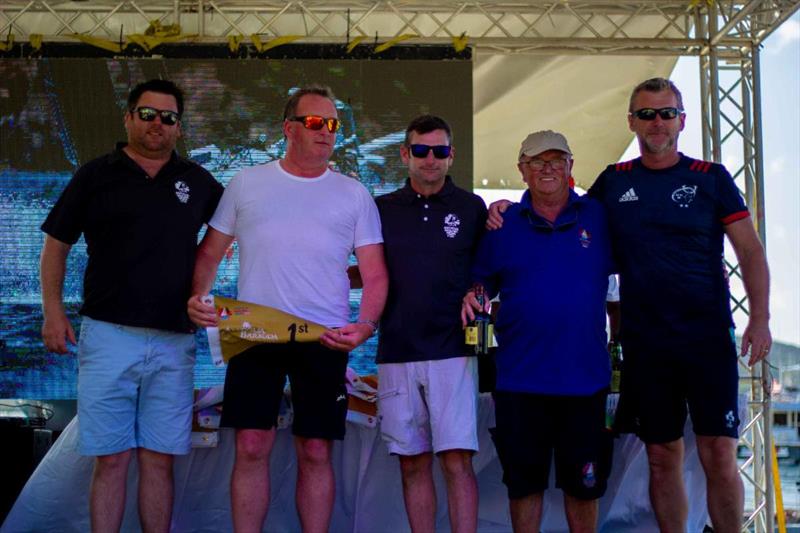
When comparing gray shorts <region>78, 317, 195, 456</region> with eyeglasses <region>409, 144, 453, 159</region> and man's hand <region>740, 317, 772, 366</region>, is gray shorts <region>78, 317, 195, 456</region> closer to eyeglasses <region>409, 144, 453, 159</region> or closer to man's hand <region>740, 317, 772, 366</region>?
eyeglasses <region>409, 144, 453, 159</region>

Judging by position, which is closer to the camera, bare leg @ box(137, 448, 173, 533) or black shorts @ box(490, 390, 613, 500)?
black shorts @ box(490, 390, 613, 500)

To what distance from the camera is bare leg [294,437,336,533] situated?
3.57 m

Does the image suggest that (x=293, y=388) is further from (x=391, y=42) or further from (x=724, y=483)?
(x=391, y=42)

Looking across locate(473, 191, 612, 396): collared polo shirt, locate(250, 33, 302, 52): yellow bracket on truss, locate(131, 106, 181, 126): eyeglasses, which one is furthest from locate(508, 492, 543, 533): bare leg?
locate(250, 33, 302, 52): yellow bracket on truss

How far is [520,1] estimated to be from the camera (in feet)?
22.2

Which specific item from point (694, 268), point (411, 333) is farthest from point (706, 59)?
point (411, 333)

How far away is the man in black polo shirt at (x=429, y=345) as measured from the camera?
371cm

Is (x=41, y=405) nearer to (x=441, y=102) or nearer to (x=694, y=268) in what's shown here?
(x=441, y=102)

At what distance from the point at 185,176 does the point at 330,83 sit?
10.4ft

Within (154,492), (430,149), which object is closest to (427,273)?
(430,149)

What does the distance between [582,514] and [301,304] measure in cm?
134

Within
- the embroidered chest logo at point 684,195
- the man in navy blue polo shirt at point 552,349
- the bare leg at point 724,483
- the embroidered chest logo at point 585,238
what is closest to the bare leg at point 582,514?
the man in navy blue polo shirt at point 552,349

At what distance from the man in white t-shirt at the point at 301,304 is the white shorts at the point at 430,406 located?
23 cm

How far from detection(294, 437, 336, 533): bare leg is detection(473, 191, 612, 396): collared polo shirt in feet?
2.46
